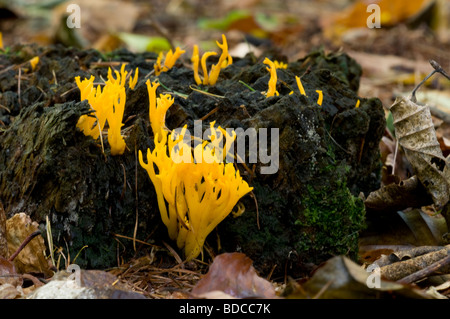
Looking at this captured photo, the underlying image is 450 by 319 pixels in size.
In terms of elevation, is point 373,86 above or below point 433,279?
above

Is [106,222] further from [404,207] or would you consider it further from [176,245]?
[404,207]

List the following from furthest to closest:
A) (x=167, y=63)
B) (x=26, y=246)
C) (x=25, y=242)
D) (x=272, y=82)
A: 1. (x=167, y=63)
2. (x=272, y=82)
3. (x=26, y=246)
4. (x=25, y=242)

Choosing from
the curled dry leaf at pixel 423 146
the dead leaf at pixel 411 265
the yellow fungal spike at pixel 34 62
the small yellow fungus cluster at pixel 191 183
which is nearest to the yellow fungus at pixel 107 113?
the small yellow fungus cluster at pixel 191 183

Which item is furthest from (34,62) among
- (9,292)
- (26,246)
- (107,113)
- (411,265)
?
(411,265)

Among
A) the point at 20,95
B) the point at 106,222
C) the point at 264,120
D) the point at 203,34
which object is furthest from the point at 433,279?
the point at 203,34

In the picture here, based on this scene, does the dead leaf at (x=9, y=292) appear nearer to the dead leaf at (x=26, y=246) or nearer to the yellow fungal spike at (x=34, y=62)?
the dead leaf at (x=26, y=246)

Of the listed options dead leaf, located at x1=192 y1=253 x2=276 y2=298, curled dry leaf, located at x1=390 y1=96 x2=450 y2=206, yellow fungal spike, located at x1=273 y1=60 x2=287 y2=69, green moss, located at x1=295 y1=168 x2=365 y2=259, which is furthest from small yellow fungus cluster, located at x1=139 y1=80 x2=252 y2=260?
curled dry leaf, located at x1=390 y1=96 x2=450 y2=206

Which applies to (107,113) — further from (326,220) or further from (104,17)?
(104,17)
